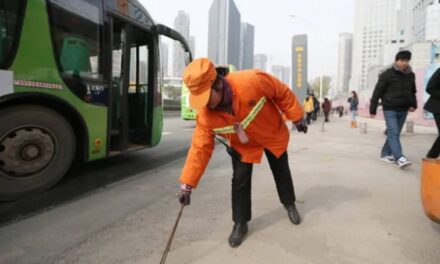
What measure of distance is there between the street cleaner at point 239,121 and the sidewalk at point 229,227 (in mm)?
305

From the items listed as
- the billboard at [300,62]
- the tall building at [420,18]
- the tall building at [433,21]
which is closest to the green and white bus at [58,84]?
the billboard at [300,62]

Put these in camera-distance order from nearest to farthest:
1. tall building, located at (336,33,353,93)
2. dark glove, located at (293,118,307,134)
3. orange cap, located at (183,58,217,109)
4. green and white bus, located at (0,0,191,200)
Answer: orange cap, located at (183,58,217,109) → dark glove, located at (293,118,307,134) → green and white bus, located at (0,0,191,200) → tall building, located at (336,33,353,93)

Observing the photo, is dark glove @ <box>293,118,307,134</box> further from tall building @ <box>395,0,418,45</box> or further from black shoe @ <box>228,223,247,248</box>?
tall building @ <box>395,0,418,45</box>

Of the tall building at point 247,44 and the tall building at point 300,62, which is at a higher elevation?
the tall building at point 247,44

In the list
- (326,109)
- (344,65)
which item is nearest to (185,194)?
(326,109)

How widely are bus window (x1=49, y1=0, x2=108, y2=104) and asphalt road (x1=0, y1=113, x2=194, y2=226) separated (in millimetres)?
1141

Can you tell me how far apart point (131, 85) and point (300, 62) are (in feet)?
33.3

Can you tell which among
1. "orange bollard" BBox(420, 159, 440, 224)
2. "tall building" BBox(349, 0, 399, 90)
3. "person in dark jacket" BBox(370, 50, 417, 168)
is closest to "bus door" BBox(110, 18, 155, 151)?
"person in dark jacket" BBox(370, 50, 417, 168)

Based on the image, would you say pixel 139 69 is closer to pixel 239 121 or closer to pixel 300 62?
pixel 239 121

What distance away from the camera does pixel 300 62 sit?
15344 millimetres

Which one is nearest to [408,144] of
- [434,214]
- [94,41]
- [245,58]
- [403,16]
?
[434,214]

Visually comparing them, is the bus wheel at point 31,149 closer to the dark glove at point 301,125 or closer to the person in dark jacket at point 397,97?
the dark glove at point 301,125

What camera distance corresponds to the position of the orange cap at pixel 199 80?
8.05ft

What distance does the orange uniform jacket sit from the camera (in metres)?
2.77
